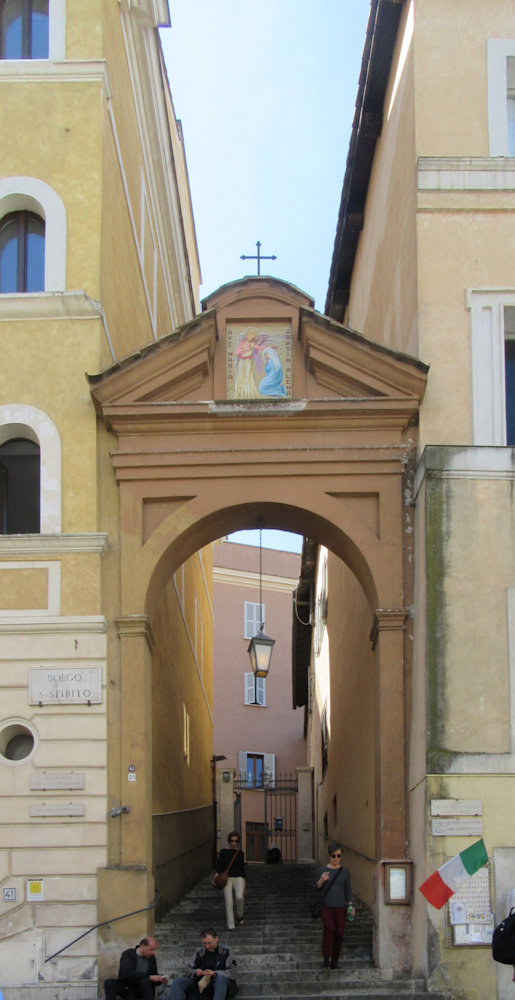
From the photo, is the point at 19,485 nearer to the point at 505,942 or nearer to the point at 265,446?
the point at 265,446

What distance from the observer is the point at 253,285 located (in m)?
19.1

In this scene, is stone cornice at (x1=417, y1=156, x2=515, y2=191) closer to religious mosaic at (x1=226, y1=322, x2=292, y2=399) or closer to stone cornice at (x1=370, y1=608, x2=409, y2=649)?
religious mosaic at (x1=226, y1=322, x2=292, y2=399)

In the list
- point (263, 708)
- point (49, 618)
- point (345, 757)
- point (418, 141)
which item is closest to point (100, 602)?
point (49, 618)

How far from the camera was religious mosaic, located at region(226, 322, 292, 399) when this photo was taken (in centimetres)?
1902

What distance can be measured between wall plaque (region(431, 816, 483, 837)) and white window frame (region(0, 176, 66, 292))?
7.63 meters

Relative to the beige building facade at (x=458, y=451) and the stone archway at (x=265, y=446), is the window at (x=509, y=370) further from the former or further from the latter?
the stone archway at (x=265, y=446)

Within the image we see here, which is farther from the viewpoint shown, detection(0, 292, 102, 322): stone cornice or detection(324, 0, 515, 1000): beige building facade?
detection(0, 292, 102, 322): stone cornice

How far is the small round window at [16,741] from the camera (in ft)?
57.5

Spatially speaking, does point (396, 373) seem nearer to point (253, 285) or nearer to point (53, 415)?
point (253, 285)

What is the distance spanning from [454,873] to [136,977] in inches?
138

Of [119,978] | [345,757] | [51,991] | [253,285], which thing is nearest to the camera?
[119,978]

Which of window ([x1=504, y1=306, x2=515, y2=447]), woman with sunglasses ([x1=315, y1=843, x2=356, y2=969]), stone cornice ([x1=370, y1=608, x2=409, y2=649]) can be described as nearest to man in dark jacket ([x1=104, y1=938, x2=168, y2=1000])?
woman with sunglasses ([x1=315, y1=843, x2=356, y2=969])

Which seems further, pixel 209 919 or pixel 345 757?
pixel 345 757

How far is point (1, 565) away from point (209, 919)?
17.6 feet
